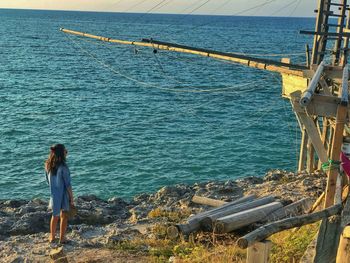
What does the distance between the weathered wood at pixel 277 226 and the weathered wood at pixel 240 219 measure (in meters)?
3.98

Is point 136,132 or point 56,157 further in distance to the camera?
point 136,132

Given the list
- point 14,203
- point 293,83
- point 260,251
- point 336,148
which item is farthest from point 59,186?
point 293,83

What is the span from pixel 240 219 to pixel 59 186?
3.36m

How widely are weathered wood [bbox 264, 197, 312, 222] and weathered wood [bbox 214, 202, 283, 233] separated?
12 cm

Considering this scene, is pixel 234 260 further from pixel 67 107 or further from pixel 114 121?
pixel 67 107

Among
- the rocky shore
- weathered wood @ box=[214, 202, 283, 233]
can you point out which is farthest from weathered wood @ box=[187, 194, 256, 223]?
the rocky shore

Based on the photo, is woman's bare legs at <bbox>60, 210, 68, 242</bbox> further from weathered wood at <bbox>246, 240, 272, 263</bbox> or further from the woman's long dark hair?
weathered wood at <bbox>246, 240, 272, 263</bbox>

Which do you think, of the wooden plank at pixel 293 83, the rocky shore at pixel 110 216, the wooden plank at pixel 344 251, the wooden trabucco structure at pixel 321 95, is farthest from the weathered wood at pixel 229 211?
the wooden plank at pixel 344 251

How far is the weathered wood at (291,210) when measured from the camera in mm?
10198

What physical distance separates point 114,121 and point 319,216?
24.1m

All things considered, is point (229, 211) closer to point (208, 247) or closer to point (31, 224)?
point (208, 247)

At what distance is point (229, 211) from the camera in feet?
33.2

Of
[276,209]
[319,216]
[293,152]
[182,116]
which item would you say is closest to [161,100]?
[182,116]

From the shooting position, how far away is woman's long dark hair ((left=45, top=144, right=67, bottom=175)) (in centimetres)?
907
